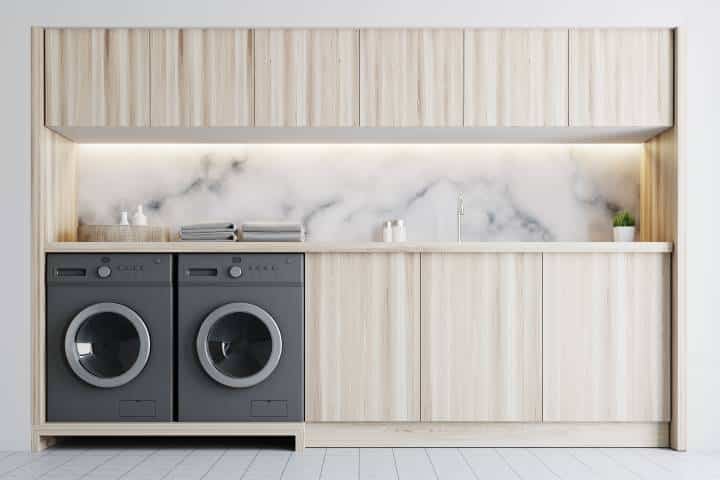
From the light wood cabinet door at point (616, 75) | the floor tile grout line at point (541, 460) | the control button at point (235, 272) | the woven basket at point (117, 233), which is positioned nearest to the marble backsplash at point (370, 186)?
the woven basket at point (117, 233)

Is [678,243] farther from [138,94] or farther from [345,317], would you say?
[138,94]

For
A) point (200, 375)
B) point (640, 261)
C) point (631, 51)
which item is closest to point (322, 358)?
point (200, 375)

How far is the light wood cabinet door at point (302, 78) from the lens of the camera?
12.2 ft

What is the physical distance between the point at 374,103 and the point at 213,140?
2.99 ft

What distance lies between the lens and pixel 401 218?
427 cm

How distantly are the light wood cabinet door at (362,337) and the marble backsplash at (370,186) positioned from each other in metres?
0.61

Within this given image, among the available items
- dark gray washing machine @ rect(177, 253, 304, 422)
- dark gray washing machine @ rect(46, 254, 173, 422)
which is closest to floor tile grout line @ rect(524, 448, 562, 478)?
dark gray washing machine @ rect(177, 253, 304, 422)

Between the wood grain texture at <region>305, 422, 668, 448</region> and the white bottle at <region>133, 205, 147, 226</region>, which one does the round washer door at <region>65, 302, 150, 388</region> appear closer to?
the white bottle at <region>133, 205, 147, 226</region>

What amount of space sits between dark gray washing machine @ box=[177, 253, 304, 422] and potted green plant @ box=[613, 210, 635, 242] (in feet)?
5.41

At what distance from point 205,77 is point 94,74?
51cm

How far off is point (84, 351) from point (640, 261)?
259cm

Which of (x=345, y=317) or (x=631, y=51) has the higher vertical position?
(x=631, y=51)

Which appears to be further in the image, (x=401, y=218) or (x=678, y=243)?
(x=401, y=218)

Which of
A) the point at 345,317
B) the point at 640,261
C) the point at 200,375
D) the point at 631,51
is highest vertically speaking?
the point at 631,51
